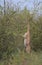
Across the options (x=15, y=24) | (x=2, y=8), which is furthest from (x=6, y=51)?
(x=2, y=8)

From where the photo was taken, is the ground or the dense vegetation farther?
the dense vegetation

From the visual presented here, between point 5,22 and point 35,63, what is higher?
point 5,22

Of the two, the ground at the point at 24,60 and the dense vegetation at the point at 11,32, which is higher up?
the dense vegetation at the point at 11,32

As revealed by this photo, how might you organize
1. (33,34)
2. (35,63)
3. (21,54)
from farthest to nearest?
(33,34) < (21,54) < (35,63)

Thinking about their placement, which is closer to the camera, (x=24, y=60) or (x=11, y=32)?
(x=24, y=60)

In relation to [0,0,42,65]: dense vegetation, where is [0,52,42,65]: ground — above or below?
below

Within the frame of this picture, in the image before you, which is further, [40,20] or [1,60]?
[40,20]

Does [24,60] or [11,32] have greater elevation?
[11,32]

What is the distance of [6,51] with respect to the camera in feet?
24.2

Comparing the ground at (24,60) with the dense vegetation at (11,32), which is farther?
the dense vegetation at (11,32)

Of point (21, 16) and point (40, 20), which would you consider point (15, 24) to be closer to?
point (21, 16)

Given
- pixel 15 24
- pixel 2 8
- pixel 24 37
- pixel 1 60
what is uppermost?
pixel 2 8

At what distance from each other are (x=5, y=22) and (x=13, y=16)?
31 cm

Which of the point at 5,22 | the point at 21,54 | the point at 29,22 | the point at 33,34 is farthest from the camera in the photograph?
the point at 33,34
